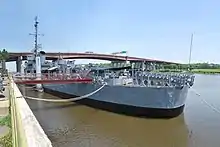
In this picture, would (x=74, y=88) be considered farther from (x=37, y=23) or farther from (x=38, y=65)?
(x=37, y=23)

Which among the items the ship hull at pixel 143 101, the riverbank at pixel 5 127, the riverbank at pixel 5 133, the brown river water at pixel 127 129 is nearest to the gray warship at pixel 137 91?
the ship hull at pixel 143 101

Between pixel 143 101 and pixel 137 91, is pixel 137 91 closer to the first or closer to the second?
pixel 137 91

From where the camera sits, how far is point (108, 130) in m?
13.1

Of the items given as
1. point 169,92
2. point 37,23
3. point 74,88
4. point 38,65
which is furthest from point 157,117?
point 37,23

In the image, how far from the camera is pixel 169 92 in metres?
14.7

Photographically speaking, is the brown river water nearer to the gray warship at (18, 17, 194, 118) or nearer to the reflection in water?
the reflection in water

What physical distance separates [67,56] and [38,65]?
2904 centimetres

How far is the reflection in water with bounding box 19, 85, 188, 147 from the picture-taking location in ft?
35.7

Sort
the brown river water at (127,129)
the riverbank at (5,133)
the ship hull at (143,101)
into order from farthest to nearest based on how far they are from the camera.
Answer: the ship hull at (143,101) → the brown river water at (127,129) → the riverbank at (5,133)

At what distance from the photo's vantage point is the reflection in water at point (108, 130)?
1088 cm

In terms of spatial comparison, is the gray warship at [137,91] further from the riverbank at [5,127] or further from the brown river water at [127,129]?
the riverbank at [5,127]

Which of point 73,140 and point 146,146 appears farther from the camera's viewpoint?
point 73,140

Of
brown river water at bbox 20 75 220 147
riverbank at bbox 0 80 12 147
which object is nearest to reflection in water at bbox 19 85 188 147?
brown river water at bbox 20 75 220 147

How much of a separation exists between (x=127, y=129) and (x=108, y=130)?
924mm
